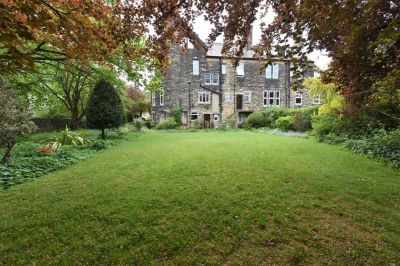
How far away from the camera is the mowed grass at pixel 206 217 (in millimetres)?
3016

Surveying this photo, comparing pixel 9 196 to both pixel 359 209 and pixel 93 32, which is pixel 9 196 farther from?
pixel 359 209

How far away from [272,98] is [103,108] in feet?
73.1

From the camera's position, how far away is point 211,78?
2816 centimetres

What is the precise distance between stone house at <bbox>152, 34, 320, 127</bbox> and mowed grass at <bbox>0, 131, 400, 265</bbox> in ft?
70.7

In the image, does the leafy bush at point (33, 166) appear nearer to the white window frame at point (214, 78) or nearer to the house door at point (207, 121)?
the house door at point (207, 121)

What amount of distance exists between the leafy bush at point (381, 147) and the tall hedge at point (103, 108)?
1205 centimetres

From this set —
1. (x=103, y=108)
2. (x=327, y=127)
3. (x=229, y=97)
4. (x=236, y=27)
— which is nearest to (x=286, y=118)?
(x=327, y=127)

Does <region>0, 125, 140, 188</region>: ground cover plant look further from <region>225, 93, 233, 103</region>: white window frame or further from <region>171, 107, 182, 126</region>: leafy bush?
<region>225, 93, 233, 103</region>: white window frame

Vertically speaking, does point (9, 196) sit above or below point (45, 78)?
below

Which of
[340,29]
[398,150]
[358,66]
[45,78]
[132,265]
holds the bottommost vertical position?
[132,265]

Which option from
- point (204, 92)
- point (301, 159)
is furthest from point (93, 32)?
point (204, 92)

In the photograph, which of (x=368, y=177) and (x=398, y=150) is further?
(x=398, y=150)

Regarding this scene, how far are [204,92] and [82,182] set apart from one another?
76.5ft

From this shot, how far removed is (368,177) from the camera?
596 cm
